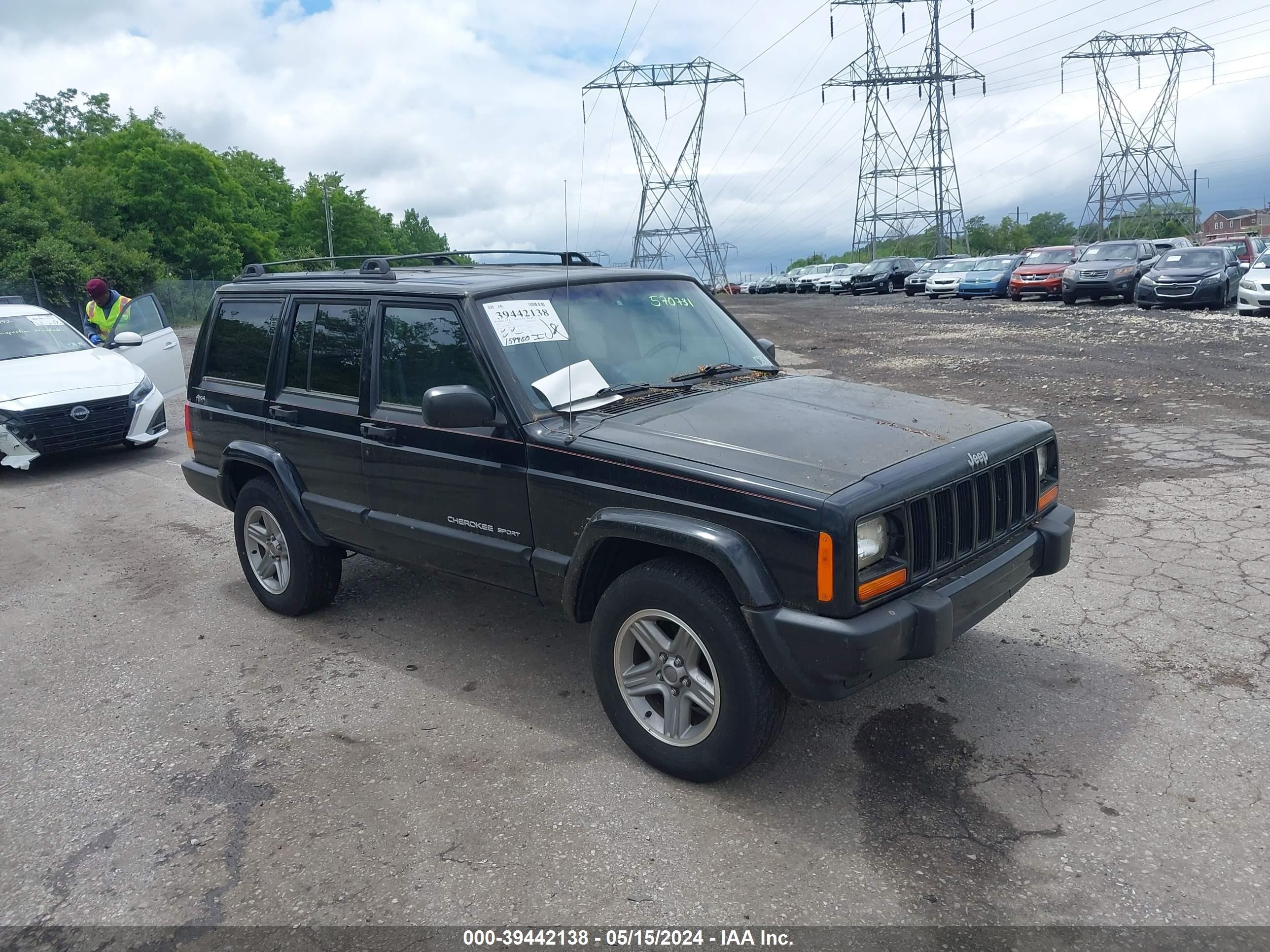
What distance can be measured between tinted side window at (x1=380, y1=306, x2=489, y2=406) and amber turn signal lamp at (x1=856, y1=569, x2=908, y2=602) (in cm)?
180

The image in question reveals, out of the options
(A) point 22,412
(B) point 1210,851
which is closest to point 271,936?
(B) point 1210,851

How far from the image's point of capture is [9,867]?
321 centimetres

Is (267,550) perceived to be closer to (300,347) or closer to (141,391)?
(300,347)

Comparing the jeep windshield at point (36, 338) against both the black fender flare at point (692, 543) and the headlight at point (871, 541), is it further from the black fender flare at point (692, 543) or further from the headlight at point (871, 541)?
the headlight at point (871, 541)

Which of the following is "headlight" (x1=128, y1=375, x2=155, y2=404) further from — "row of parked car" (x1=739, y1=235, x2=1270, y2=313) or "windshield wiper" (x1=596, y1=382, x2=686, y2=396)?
"row of parked car" (x1=739, y1=235, x2=1270, y2=313)

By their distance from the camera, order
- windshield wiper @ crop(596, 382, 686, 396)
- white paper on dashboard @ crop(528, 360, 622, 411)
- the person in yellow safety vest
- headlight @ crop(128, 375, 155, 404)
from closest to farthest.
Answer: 1. white paper on dashboard @ crop(528, 360, 622, 411)
2. windshield wiper @ crop(596, 382, 686, 396)
3. headlight @ crop(128, 375, 155, 404)
4. the person in yellow safety vest

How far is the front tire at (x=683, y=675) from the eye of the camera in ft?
10.5

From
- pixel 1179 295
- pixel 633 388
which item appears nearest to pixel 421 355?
pixel 633 388

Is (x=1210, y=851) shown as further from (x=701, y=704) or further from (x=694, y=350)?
(x=694, y=350)

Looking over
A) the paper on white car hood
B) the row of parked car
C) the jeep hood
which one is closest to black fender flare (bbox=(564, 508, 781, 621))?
the jeep hood

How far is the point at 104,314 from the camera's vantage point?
11812 mm

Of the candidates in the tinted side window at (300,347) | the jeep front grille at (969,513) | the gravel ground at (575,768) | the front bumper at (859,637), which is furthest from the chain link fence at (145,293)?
the front bumper at (859,637)

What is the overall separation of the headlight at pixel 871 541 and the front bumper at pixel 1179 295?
68.7 ft

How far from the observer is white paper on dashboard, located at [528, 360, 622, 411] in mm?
3943
